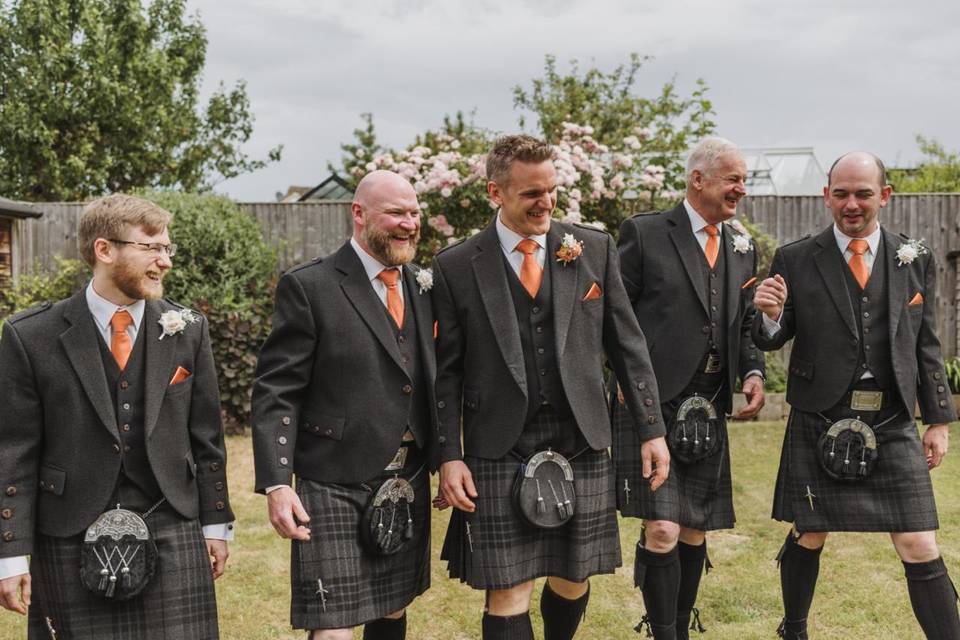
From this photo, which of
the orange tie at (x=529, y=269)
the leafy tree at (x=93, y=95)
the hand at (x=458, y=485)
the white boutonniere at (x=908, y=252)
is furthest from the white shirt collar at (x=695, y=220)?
the leafy tree at (x=93, y=95)

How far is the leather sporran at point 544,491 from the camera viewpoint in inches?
117

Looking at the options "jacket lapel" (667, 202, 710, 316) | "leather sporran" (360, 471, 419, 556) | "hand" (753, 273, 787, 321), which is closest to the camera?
"leather sporran" (360, 471, 419, 556)

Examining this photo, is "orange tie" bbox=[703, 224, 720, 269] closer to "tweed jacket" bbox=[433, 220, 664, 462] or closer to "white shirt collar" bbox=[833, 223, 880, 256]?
"white shirt collar" bbox=[833, 223, 880, 256]

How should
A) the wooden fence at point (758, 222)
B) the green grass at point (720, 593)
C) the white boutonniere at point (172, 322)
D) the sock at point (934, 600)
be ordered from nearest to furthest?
1. the white boutonniere at point (172, 322)
2. the sock at point (934, 600)
3. the green grass at point (720, 593)
4. the wooden fence at point (758, 222)

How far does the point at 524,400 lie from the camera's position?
296 centimetres

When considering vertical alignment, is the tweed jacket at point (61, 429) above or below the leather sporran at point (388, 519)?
above

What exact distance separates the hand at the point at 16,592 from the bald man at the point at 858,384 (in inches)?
105

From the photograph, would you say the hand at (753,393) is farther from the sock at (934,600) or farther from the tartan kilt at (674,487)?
the sock at (934,600)

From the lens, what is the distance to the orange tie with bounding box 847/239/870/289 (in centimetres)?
357

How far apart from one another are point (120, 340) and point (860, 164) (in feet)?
9.26

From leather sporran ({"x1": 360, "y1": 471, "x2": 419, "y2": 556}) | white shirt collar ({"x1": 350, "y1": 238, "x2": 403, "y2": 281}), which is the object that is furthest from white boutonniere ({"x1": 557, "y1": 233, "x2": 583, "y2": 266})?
leather sporran ({"x1": 360, "y1": 471, "x2": 419, "y2": 556})

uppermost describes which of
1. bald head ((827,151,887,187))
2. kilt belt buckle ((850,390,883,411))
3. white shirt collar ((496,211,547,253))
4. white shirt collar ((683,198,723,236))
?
bald head ((827,151,887,187))

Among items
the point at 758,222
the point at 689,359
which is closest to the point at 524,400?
the point at 689,359

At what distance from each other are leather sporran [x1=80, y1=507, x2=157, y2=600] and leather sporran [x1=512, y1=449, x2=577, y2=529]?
118cm
